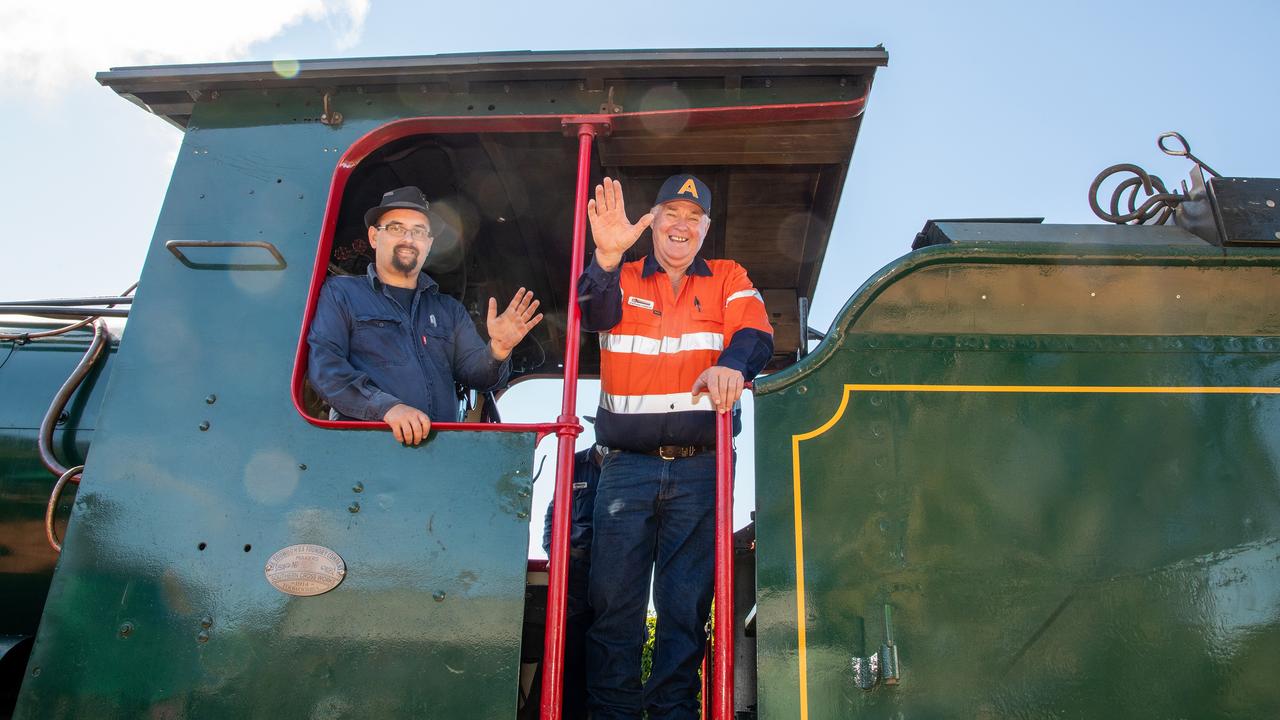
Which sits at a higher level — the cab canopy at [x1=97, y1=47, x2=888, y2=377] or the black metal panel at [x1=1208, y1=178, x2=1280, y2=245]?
the cab canopy at [x1=97, y1=47, x2=888, y2=377]

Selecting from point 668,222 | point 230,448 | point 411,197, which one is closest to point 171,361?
point 230,448

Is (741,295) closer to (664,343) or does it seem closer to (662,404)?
(664,343)

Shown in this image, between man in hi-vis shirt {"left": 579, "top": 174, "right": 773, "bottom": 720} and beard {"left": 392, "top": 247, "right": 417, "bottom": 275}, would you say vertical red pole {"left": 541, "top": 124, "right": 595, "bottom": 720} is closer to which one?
man in hi-vis shirt {"left": 579, "top": 174, "right": 773, "bottom": 720}

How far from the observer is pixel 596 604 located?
8.23 ft

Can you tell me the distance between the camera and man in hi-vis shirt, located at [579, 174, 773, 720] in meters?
2.43

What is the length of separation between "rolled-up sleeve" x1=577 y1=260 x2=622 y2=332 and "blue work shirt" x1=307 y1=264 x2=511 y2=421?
1.43ft

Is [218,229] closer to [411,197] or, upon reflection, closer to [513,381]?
[411,197]

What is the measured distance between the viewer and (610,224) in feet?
8.38

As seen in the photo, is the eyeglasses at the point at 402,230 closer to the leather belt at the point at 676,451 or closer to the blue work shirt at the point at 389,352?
the blue work shirt at the point at 389,352

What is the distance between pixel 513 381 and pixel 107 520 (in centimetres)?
253

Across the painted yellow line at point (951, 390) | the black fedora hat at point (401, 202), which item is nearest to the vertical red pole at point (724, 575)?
the painted yellow line at point (951, 390)

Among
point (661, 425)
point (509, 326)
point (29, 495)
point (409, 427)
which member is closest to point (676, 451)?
point (661, 425)

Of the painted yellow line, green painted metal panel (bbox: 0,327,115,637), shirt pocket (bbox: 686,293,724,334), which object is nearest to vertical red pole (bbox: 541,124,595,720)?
shirt pocket (bbox: 686,293,724,334)

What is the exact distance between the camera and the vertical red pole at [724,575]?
2.10m
